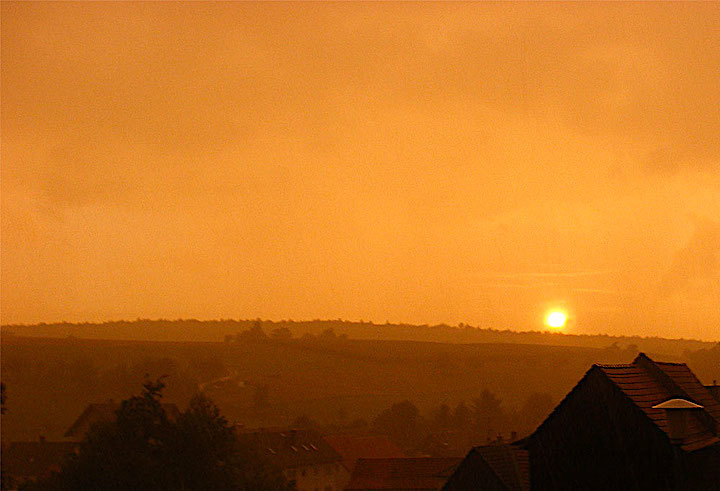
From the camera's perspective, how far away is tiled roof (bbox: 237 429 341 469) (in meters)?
97.9

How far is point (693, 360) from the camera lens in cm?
19225

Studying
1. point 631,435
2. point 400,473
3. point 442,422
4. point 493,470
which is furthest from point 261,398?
point 631,435

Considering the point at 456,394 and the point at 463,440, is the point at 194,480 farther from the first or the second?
the point at 456,394

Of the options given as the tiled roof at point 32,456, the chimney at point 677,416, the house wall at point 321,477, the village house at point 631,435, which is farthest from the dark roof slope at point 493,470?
the house wall at point 321,477

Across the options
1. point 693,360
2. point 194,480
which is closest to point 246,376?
point 693,360

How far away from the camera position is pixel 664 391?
99.6ft

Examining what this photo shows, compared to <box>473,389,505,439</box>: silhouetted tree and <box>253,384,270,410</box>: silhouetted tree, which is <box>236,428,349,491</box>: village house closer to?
<box>473,389,505,439</box>: silhouetted tree

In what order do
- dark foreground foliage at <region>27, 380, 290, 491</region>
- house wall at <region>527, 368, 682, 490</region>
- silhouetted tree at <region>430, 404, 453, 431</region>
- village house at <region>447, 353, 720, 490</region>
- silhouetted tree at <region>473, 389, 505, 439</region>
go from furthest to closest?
1. silhouetted tree at <region>473, 389, 505, 439</region>
2. silhouetted tree at <region>430, 404, 453, 431</region>
3. dark foreground foliage at <region>27, 380, 290, 491</region>
4. house wall at <region>527, 368, 682, 490</region>
5. village house at <region>447, 353, 720, 490</region>

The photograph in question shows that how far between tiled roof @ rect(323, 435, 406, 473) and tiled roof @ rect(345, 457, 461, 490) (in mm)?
24321

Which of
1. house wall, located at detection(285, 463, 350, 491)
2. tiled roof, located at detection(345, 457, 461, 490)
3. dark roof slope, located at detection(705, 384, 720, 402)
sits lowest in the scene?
house wall, located at detection(285, 463, 350, 491)

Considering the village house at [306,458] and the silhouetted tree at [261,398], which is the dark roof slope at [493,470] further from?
the silhouetted tree at [261,398]

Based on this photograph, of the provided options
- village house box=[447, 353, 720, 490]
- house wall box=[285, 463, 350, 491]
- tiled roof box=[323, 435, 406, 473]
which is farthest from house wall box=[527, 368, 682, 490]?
tiled roof box=[323, 435, 406, 473]

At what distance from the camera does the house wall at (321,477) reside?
99062 mm

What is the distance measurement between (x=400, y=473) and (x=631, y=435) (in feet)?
158
